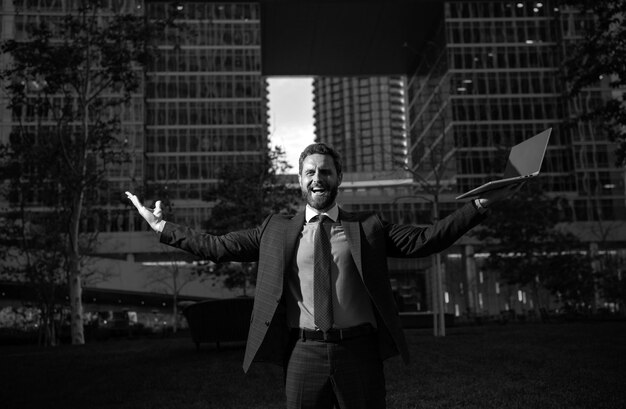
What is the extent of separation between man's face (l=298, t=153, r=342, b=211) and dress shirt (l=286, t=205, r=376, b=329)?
0.12 metres

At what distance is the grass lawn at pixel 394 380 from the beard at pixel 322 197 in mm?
3863

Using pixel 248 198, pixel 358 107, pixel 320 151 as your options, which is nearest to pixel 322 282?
pixel 320 151

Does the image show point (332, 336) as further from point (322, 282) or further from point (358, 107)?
point (358, 107)

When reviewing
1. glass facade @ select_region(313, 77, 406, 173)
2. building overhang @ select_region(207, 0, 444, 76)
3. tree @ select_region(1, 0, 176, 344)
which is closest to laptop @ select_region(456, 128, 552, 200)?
tree @ select_region(1, 0, 176, 344)

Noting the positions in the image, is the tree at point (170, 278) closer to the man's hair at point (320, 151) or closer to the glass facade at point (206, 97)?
the glass facade at point (206, 97)

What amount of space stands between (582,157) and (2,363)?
72.2 meters

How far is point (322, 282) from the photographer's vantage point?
388 cm

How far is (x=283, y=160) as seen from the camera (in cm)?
3788

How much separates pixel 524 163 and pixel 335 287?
1.20 m

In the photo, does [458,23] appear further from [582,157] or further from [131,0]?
[131,0]

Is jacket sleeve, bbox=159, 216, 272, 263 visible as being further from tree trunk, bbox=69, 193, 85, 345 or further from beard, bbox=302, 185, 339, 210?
tree trunk, bbox=69, 193, 85, 345

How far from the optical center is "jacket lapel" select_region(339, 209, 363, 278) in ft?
12.8

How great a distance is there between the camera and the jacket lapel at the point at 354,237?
12.8ft

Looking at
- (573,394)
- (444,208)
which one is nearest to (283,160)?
(573,394)
